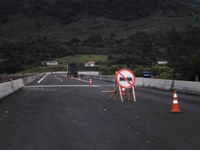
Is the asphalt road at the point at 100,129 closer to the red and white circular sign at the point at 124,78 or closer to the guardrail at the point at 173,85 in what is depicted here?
the red and white circular sign at the point at 124,78

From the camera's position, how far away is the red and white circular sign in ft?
67.9

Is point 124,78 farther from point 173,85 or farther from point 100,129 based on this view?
point 173,85

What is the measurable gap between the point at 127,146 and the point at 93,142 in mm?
853

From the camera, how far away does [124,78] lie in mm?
20766

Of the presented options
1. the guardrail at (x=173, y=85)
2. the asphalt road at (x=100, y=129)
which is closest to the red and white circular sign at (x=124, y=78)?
the asphalt road at (x=100, y=129)

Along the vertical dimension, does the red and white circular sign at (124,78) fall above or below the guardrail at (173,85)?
above

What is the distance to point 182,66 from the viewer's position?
44.1 metres

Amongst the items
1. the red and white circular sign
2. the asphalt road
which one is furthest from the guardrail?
the asphalt road

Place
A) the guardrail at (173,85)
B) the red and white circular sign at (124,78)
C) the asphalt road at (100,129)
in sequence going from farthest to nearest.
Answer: the guardrail at (173,85) → the red and white circular sign at (124,78) → the asphalt road at (100,129)

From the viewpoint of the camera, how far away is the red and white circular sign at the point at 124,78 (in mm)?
20703

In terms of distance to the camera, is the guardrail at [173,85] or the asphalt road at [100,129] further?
the guardrail at [173,85]

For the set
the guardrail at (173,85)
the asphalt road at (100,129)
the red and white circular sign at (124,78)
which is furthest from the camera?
the guardrail at (173,85)

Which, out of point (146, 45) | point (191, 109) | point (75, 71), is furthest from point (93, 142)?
point (146, 45)

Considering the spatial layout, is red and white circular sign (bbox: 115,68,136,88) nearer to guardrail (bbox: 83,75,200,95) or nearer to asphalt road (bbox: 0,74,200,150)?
asphalt road (bbox: 0,74,200,150)
